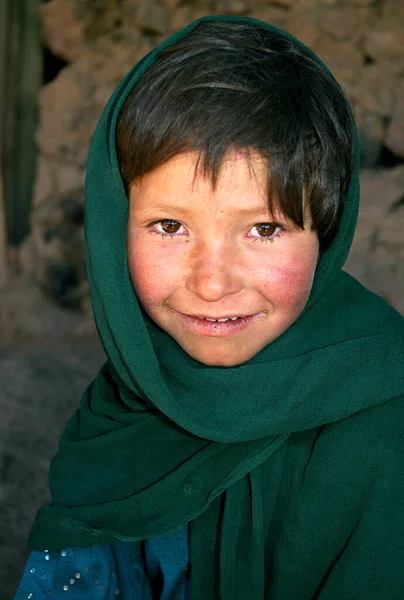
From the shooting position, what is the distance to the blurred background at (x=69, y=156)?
2.76 meters

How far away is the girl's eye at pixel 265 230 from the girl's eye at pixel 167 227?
111 millimetres

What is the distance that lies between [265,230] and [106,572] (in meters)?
0.69

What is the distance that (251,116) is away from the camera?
109 centimetres

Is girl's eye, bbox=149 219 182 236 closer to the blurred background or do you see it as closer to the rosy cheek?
the rosy cheek

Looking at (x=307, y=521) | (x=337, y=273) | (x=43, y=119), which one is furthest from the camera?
(x=43, y=119)

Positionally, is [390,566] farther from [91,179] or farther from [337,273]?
[91,179]

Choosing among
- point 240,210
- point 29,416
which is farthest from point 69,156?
point 240,210

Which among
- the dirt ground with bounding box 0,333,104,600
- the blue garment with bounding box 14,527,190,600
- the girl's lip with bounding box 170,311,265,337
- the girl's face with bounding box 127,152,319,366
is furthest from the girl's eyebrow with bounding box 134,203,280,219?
the dirt ground with bounding box 0,333,104,600

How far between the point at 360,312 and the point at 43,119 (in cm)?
238

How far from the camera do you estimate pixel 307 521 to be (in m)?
1.21

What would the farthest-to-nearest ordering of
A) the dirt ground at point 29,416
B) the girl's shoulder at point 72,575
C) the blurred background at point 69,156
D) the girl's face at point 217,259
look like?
the blurred background at point 69,156
the dirt ground at point 29,416
the girl's shoulder at point 72,575
the girl's face at point 217,259

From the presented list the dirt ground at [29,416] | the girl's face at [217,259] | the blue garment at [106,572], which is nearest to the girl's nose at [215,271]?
the girl's face at [217,259]

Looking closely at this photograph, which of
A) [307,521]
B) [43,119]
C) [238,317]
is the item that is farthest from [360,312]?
[43,119]

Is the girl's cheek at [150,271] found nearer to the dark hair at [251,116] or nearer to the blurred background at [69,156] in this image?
the dark hair at [251,116]
